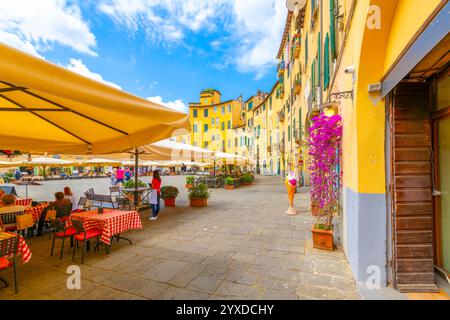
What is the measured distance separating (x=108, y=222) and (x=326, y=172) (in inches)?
176

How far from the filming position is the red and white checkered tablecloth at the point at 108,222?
4.23 m

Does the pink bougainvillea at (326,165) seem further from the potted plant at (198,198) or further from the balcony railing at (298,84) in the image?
the balcony railing at (298,84)

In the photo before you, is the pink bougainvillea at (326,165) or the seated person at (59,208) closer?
the pink bougainvillea at (326,165)

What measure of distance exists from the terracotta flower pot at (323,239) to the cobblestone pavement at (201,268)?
0.14 metres

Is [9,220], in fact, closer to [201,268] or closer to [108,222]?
[108,222]

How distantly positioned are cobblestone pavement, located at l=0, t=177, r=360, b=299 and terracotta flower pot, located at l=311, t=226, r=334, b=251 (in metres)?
0.14

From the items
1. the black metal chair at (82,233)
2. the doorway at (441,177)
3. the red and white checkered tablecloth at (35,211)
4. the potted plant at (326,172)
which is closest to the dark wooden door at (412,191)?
the doorway at (441,177)

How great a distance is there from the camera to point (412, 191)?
2773mm

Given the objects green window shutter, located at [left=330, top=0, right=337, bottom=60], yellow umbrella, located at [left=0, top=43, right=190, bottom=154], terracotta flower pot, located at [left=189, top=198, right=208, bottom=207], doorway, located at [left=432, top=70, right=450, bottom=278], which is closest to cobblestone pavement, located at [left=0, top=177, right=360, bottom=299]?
doorway, located at [left=432, top=70, right=450, bottom=278]

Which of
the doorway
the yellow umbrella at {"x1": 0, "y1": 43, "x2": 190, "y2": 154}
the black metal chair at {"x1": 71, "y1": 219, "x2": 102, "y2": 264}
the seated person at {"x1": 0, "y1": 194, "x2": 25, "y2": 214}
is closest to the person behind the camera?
the yellow umbrella at {"x1": 0, "y1": 43, "x2": 190, "y2": 154}

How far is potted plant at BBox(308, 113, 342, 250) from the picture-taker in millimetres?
4359

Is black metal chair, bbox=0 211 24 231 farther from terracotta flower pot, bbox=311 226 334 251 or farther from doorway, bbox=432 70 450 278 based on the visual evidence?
doorway, bbox=432 70 450 278
